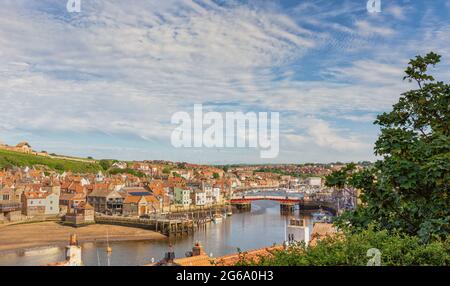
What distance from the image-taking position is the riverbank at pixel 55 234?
17.2m

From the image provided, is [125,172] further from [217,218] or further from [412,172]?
[412,172]

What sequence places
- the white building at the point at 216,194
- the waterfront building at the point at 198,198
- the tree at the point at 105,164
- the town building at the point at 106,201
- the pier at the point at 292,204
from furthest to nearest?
1. the tree at the point at 105,164
2. the white building at the point at 216,194
3. the waterfront building at the point at 198,198
4. the pier at the point at 292,204
5. the town building at the point at 106,201

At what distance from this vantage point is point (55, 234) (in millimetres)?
19859

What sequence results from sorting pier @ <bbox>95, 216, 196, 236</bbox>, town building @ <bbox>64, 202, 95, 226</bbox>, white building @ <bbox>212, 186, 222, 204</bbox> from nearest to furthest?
1. pier @ <bbox>95, 216, 196, 236</bbox>
2. town building @ <bbox>64, 202, 95, 226</bbox>
3. white building @ <bbox>212, 186, 222, 204</bbox>

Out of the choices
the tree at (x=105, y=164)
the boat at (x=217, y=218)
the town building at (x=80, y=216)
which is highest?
the tree at (x=105, y=164)

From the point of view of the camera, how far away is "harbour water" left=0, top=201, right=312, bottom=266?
1423cm

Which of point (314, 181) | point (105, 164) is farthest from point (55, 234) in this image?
point (314, 181)

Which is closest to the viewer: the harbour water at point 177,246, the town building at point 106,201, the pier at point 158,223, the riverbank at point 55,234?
the harbour water at point 177,246

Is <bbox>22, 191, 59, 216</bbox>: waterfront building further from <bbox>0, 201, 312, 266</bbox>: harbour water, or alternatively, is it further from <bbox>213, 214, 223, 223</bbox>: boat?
<bbox>213, 214, 223, 223</bbox>: boat

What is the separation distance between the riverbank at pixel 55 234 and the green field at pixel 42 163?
1876 centimetres

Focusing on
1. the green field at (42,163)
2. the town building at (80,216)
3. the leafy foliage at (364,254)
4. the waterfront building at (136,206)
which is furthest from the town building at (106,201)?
the leafy foliage at (364,254)

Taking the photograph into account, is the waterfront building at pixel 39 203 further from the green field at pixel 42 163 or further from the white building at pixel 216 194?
the green field at pixel 42 163

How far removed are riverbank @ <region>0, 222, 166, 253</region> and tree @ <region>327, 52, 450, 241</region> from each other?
612 inches

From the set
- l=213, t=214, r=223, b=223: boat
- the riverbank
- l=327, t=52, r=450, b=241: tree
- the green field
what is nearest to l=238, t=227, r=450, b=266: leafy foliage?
l=327, t=52, r=450, b=241: tree
